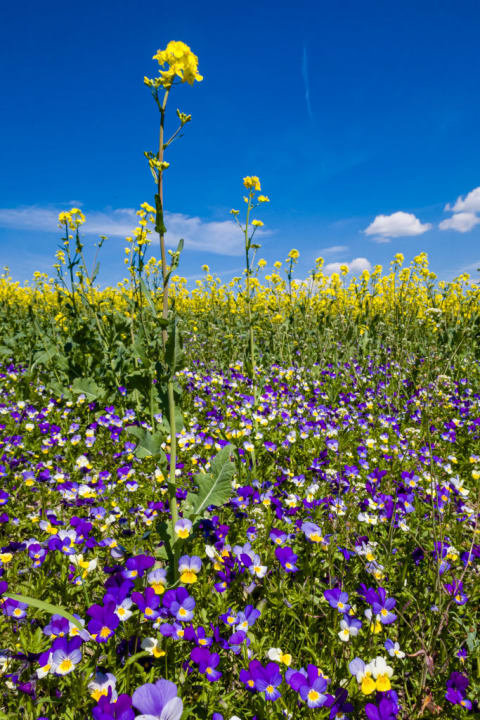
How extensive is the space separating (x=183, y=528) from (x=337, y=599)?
75cm

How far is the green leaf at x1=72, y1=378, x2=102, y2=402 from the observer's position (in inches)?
179

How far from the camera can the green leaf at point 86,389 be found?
4559 millimetres

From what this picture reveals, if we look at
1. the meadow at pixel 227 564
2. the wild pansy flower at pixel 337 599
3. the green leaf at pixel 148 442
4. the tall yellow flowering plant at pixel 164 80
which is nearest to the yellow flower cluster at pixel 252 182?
the meadow at pixel 227 564

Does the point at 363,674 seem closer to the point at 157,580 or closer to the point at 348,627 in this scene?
the point at 348,627

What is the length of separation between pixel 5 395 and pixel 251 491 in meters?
4.29

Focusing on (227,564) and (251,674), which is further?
(227,564)

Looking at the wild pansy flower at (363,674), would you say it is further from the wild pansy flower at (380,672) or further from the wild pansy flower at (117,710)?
the wild pansy flower at (117,710)

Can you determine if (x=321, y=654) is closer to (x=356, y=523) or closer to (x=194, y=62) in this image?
(x=356, y=523)

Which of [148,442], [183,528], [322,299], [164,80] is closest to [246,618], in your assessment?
[183,528]

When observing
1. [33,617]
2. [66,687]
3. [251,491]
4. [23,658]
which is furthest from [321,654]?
[33,617]

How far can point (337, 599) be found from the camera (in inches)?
65.2

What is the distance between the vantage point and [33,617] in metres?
1.83

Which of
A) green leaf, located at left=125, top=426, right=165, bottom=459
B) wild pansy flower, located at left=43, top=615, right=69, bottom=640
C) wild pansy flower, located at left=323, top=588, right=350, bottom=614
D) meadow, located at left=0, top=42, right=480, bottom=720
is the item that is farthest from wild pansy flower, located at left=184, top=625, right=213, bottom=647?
green leaf, located at left=125, top=426, right=165, bottom=459

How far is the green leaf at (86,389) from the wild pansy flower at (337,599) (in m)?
3.66
